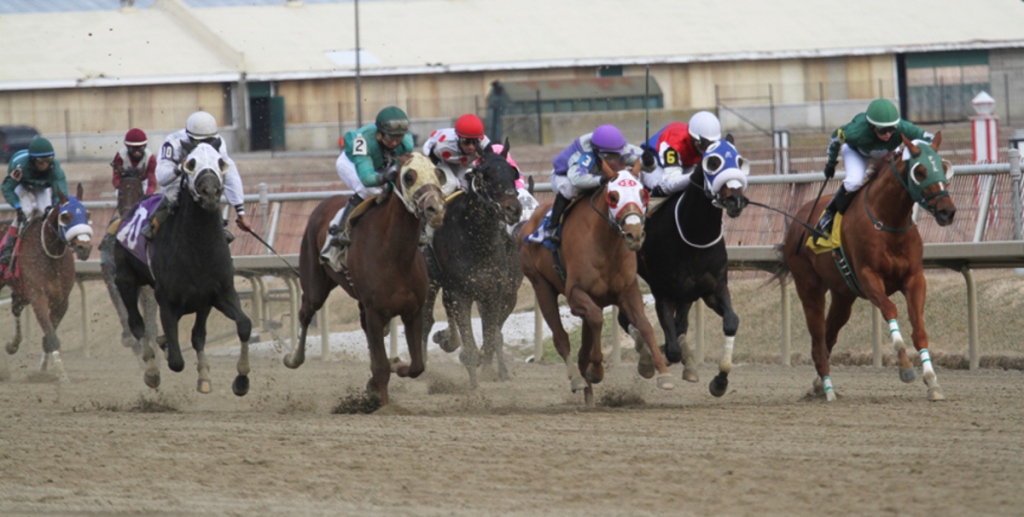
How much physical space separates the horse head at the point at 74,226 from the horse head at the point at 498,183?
4.65m

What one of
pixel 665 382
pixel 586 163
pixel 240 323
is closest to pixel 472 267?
pixel 586 163

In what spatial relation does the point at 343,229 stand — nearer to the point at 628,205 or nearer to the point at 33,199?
the point at 628,205

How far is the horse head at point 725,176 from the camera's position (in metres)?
7.34

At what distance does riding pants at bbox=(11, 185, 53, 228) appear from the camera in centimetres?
1191

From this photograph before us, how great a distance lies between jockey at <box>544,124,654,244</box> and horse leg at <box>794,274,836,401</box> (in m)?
1.64

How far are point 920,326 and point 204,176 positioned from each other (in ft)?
16.5

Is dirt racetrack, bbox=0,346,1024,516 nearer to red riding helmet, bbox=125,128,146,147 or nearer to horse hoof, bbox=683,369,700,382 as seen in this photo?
horse hoof, bbox=683,369,700,382

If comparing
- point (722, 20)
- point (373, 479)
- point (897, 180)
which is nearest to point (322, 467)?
point (373, 479)

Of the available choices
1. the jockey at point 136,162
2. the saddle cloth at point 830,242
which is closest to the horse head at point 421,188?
the saddle cloth at point 830,242

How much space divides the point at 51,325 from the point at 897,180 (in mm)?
8566

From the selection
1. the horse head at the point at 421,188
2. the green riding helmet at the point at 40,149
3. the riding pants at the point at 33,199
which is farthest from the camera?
the riding pants at the point at 33,199

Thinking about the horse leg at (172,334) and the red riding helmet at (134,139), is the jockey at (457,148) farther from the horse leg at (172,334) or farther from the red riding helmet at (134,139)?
the red riding helmet at (134,139)

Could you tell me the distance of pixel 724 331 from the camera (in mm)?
7855

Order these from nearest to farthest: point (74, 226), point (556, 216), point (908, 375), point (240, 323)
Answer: point (908, 375)
point (556, 216)
point (240, 323)
point (74, 226)
